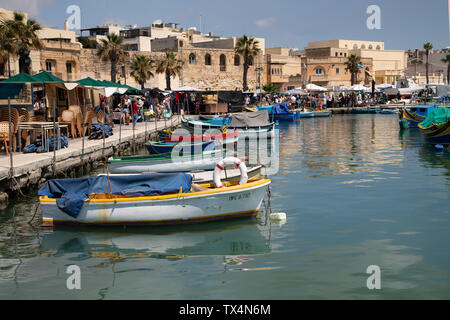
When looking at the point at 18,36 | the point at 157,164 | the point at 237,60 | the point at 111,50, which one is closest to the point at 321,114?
the point at 237,60

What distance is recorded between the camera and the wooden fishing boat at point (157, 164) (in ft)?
58.2

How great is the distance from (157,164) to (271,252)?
8608 mm

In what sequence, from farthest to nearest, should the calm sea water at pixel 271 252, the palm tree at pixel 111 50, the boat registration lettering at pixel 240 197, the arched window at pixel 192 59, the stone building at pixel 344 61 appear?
1. the stone building at pixel 344 61
2. the arched window at pixel 192 59
3. the palm tree at pixel 111 50
4. the boat registration lettering at pixel 240 197
5. the calm sea water at pixel 271 252

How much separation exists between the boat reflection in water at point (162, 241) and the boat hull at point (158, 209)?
0.22 m

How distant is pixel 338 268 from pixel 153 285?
3.50 meters

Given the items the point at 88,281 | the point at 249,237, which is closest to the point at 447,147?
the point at 249,237

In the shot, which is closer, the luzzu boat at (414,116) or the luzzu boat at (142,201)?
the luzzu boat at (142,201)

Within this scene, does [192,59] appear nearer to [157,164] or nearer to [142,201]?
[157,164]

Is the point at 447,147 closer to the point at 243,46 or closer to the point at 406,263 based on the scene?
the point at 406,263

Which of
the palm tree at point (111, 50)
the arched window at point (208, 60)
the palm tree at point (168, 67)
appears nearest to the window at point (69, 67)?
the palm tree at point (111, 50)

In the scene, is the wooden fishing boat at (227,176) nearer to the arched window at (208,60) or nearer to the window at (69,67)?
the window at (69,67)
